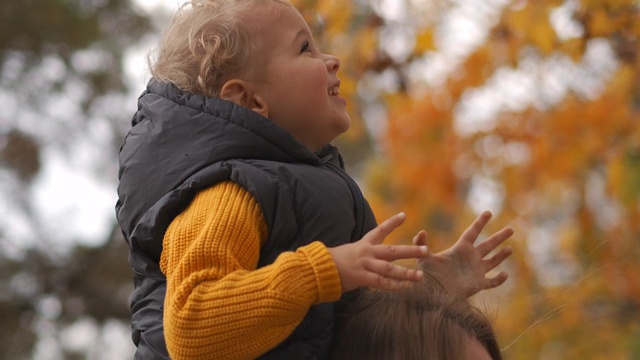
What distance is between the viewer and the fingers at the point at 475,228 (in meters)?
2.33

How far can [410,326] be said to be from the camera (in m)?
2.00

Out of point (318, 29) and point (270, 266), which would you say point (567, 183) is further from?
point (270, 266)

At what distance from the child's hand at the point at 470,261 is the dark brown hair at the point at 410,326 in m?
0.19

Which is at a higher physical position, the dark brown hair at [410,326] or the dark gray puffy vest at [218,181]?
the dark gray puffy vest at [218,181]

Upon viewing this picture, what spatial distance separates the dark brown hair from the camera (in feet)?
6.48

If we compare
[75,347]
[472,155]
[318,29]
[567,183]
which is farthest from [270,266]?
[75,347]

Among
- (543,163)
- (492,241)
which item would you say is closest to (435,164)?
(543,163)

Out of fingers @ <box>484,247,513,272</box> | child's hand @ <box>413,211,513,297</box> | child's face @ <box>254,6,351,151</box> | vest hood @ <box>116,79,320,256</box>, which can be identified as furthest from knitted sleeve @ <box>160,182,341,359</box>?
fingers @ <box>484,247,513,272</box>

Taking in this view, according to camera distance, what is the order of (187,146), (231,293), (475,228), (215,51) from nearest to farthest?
(231,293), (187,146), (215,51), (475,228)

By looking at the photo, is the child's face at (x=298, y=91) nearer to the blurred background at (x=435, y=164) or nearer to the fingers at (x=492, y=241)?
the fingers at (x=492, y=241)

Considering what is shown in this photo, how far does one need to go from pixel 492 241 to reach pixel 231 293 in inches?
30.8

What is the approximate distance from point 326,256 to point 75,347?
35.7 feet

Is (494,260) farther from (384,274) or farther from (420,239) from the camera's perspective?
(384,274)

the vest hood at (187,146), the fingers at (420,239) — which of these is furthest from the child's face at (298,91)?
the fingers at (420,239)
